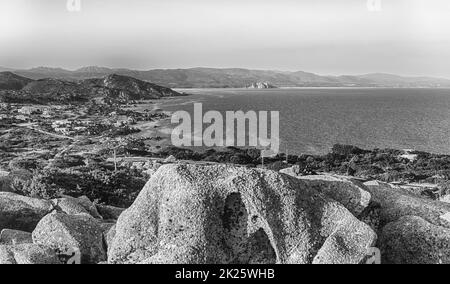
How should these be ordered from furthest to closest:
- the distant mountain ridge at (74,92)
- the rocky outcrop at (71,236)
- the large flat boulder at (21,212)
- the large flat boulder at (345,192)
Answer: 1. the distant mountain ridge at (74,92)
2. the large flat boulder at (21,212)
3. the large flat boulder at (345,192)
4. the rocky outcrop at (71,236)

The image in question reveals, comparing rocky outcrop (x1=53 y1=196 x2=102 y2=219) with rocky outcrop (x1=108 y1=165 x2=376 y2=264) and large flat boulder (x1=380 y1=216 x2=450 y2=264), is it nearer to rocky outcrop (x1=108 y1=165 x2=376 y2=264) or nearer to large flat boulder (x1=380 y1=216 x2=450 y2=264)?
rocky outcrop (x1=108 y1=165 x2=376 y2=264)

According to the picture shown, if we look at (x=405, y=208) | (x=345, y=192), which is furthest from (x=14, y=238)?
(x=405, y=208)

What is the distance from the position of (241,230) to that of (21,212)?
691 centimetres

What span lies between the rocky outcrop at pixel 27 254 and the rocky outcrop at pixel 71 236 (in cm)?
43

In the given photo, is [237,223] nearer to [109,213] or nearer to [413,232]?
[413,232]

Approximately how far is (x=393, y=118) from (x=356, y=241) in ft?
424

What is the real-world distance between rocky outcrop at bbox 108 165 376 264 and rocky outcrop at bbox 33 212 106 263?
1.00 m

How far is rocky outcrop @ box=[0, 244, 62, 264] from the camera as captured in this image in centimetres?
962

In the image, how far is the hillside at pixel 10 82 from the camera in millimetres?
150375

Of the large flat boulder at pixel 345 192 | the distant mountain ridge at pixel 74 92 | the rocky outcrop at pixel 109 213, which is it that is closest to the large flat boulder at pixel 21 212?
the rocky outcrop at pixel 109 213

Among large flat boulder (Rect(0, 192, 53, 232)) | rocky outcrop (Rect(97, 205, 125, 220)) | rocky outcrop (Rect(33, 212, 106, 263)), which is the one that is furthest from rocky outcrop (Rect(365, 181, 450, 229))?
large flat boulder (Rect(0, 192, 53, 232))

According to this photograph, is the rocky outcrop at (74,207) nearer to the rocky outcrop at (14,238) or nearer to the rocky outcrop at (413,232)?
the rocky outcrop at (14,238)
